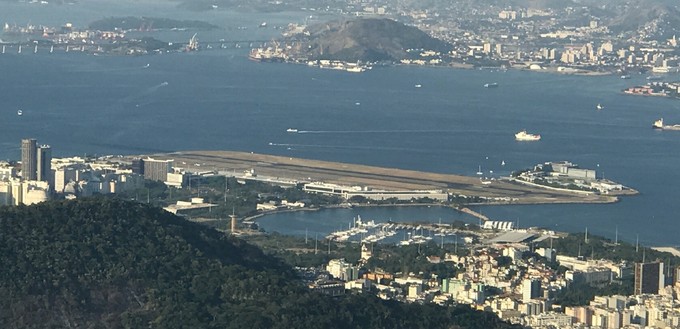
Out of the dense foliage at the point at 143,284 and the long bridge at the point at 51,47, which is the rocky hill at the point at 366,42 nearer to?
the long bridge at the point at 51,47

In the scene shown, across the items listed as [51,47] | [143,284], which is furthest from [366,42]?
[143,284]

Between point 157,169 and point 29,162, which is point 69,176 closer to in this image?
point 29,162

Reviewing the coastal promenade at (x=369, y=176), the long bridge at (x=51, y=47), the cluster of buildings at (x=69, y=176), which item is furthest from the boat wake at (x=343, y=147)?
the long bridge at (x=51, y=47)

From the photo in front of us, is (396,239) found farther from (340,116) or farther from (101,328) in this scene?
(340,116)

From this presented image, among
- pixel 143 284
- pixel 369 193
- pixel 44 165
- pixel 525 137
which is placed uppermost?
pixel 143 284

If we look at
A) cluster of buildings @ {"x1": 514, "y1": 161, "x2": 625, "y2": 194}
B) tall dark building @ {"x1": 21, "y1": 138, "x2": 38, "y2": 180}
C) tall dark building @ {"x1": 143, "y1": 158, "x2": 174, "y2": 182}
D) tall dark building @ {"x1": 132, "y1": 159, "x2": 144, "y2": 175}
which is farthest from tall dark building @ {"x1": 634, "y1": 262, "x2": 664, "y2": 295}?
tall dark building @ {"x1": 132, "y1": 159, "x2": 144, "y2": 175}

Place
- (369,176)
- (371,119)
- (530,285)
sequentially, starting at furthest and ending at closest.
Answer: (371,119) → (369,176) → (530,285)

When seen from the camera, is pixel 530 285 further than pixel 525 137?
No
